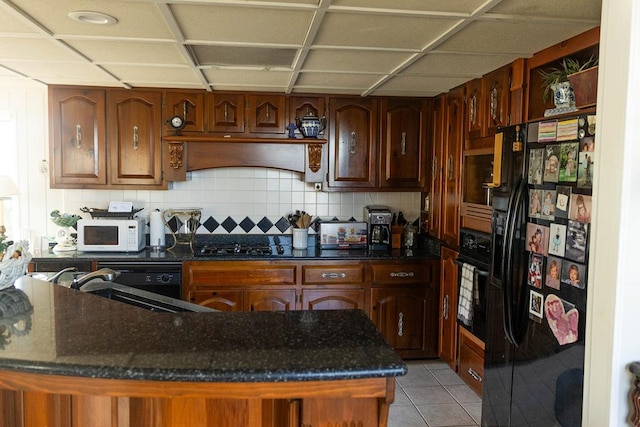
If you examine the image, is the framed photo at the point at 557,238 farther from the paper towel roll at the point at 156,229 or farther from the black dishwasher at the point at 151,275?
the paper towel roll at the point at 156,229

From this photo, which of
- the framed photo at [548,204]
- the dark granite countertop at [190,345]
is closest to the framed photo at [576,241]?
the framed photo at [548,204]

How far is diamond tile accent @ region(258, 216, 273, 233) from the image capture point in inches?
169

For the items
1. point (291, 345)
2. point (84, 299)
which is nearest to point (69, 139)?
point (84, 299)

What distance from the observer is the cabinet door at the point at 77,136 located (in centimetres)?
377

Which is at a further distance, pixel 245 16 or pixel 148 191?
pixel 148 191

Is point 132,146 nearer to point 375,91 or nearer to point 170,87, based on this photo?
point 170,87

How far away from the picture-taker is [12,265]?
6.59 ft

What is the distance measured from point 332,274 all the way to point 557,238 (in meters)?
2.10

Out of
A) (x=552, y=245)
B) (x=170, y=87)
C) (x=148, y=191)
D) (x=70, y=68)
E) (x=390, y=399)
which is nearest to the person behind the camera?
(x=390, y=399)

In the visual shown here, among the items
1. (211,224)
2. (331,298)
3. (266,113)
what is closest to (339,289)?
(331,298)

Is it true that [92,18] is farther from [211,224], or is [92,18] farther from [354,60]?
[211,224]

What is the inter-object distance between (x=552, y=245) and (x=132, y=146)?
10.2 ft

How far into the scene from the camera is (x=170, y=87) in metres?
3.79

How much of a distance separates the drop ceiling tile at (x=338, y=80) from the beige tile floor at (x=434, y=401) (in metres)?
2.10
